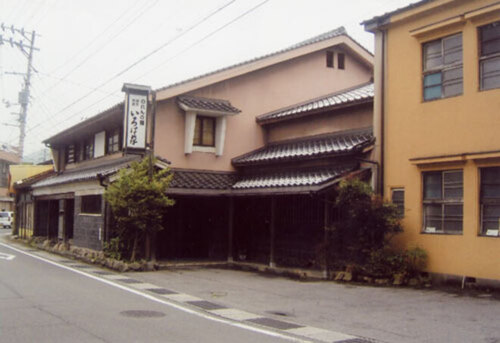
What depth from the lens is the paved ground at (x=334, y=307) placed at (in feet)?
28.9

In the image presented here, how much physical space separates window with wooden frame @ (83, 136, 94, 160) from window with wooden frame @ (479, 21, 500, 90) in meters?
18.0

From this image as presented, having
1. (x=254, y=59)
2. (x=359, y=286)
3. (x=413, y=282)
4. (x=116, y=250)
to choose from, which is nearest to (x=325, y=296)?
(x=359, y=286)

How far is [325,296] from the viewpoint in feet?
41.1

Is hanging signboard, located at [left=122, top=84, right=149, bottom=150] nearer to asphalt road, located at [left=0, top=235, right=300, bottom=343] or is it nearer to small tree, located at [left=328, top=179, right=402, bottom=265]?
asphalt road, located at [left=0, top=235, right=300, bottom=343]

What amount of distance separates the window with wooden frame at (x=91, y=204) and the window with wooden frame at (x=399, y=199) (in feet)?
37.6

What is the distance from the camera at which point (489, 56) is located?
12742mm

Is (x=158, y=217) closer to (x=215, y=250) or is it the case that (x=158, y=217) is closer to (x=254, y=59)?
(x=215, y=250)

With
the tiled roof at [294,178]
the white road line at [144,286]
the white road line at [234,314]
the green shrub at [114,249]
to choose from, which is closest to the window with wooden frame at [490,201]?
the tiled roof at [294,178]

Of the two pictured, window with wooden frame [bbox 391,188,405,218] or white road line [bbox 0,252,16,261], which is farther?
white road line [bbox 0,252,16,261]

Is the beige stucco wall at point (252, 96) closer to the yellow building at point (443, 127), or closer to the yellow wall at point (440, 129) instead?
the yellow building at point (443, 127)

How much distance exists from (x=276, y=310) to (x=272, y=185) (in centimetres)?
650

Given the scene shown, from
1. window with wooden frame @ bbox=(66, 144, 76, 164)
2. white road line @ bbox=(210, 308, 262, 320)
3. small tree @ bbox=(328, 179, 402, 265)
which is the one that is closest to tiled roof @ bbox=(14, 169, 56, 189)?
window with wooden frame @ bbox=(66, 144, 76, 164)

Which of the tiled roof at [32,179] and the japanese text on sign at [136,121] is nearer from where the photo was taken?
the japanese text on sign at [136,121]

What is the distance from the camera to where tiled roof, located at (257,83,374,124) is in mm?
17080
